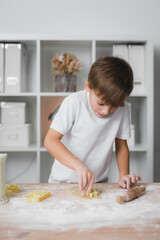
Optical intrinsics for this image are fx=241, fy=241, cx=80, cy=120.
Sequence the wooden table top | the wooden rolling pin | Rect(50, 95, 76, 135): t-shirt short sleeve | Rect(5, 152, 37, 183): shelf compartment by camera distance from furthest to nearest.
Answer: Rect(5, 152, 37, 183): shelf compartment → Rect(50, 95, 76, 135): t-shirt short sleeve → the wooden rolling pin → the wooden table top

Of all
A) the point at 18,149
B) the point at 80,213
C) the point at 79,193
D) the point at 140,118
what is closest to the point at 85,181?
the point at 79,193

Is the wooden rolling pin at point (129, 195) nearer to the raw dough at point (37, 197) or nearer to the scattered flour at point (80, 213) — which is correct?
the scattered flour at point (80, 213)

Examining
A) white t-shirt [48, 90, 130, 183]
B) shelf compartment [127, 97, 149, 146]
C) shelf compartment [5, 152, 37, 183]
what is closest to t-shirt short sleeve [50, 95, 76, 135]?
white t-shirt [48, 90, 130, 183]

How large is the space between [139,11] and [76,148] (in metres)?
1.66

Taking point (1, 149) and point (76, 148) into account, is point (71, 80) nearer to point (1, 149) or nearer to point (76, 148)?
point (1, 149)

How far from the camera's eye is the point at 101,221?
2.17ft

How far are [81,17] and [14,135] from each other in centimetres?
124

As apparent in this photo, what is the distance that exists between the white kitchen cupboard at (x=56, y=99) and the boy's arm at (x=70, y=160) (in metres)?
0.89

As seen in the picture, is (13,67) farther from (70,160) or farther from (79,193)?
(79,193)

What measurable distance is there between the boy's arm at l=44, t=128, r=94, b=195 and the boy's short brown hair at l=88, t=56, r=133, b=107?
269 millimetres

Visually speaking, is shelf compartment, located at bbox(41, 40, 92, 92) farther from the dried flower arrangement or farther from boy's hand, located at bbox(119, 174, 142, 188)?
boy's hand, located at bbox(119, 174, 142, 188)

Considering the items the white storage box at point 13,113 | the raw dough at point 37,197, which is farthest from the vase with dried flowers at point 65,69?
the raw dough at point 37,197

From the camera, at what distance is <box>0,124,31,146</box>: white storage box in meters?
2.00

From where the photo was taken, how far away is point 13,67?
196 cm
